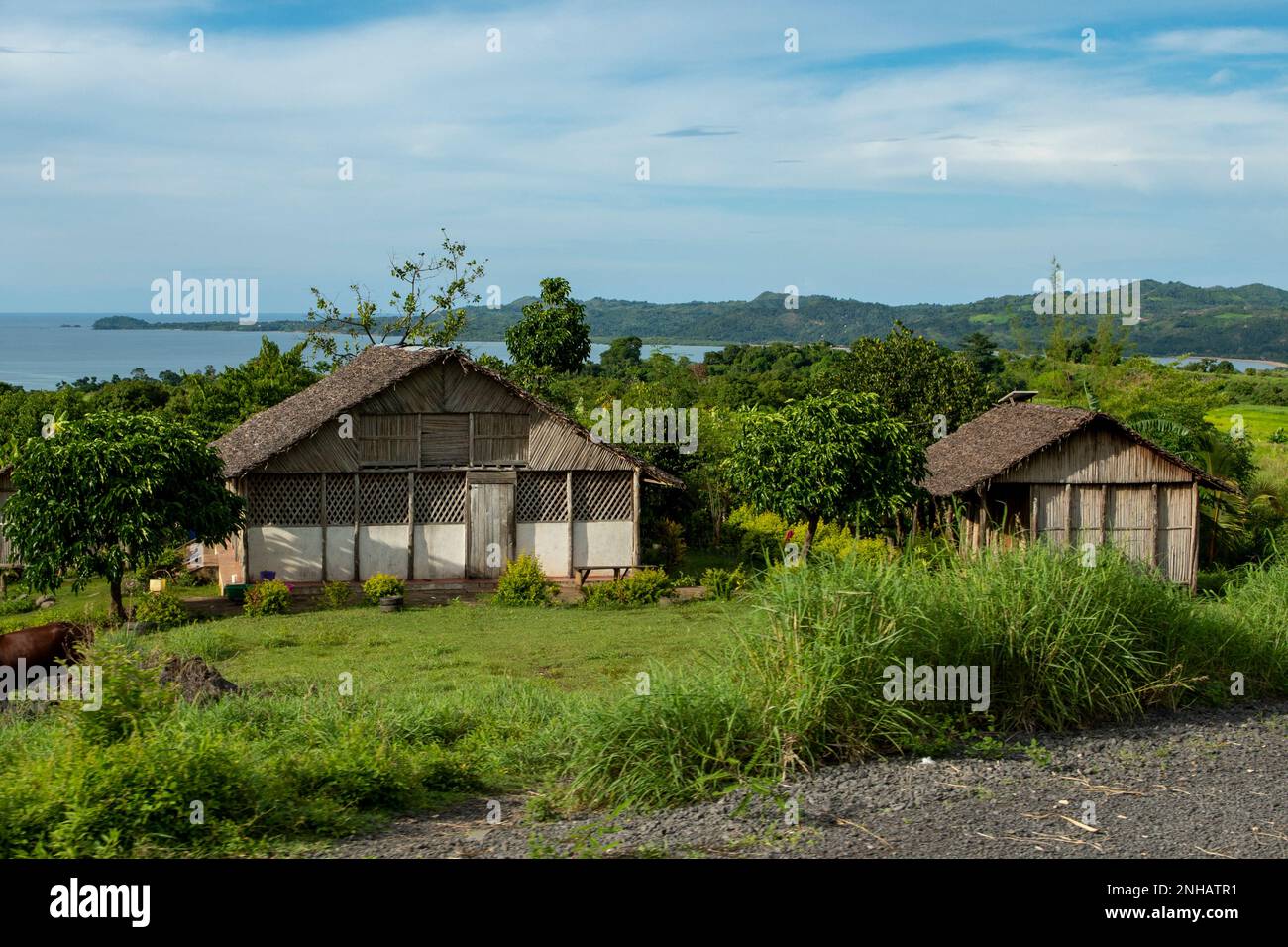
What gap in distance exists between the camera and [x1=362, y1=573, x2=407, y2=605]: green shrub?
2155 cm

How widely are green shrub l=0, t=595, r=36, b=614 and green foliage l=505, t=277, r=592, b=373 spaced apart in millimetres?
18493

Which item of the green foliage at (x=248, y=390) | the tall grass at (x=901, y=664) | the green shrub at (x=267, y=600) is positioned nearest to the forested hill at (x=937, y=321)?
the green foliage at (x=248, y=390)

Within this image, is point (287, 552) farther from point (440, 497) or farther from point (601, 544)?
point (601, 544)

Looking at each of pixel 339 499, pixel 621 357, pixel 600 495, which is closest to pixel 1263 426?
pixel 621 357

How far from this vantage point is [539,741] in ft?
29.9

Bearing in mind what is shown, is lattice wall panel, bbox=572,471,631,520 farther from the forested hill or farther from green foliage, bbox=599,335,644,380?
the forested hill

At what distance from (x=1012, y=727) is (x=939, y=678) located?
2.14 feet

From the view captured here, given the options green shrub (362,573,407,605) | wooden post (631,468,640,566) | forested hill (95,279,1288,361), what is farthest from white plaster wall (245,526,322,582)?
forested hill (95,279,1288,361)

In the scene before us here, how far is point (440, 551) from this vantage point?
23.3 metres

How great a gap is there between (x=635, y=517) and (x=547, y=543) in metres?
1.71

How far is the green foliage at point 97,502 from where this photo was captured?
19.0 m

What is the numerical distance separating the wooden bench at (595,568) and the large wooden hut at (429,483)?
0.42 feet
